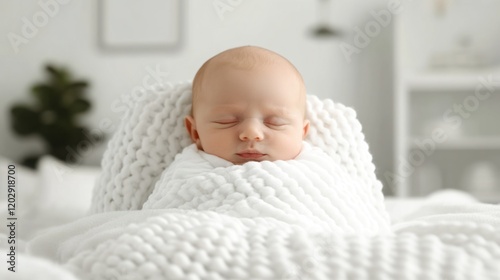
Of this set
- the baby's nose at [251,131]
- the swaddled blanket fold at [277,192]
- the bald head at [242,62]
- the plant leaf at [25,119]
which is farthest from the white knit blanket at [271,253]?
the plant leaf at [25,119]

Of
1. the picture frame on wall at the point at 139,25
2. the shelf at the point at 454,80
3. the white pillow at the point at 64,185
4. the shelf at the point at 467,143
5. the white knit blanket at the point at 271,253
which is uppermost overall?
the picture frame on wall at the point at 139,25

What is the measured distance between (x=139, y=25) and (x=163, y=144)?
2661mm

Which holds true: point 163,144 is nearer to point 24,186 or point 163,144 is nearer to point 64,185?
point 64,185

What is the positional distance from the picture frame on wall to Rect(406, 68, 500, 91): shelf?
134 centimetres

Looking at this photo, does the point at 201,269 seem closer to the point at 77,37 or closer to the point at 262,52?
the point at 262,52

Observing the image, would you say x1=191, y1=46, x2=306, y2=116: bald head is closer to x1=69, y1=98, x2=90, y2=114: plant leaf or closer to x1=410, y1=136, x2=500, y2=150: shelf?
x1=410, y1=136, x2=500, y2=150: shelf

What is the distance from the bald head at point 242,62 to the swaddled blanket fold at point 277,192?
14 centimetres

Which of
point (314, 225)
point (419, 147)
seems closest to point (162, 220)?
point (314, 225)

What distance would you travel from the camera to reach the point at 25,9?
3900 millimetres

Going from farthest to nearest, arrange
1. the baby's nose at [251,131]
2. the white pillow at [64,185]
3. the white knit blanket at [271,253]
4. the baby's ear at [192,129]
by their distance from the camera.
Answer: the white pillow at [64,185]
the baby's ear at [192,129]
the baby's nose at [251,131]
the white knit blanket at [271,253]

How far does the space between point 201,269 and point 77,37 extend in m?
3.40

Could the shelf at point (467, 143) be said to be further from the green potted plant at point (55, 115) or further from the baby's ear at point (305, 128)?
the baby's ear at point (305, 128)

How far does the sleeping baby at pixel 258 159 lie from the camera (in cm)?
97

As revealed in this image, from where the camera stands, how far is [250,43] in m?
3.80
